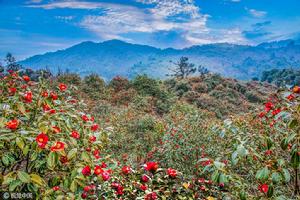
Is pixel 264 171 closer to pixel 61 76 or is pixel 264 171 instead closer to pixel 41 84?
pixel 41 84

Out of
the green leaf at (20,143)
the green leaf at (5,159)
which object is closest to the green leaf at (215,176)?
the green leaf at (20,143)

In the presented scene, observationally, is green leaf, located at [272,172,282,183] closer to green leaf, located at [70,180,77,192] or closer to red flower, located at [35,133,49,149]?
green leaf, located at [70,180,77,192]

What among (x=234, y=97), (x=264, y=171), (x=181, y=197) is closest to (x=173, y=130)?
(x=181, y=197)

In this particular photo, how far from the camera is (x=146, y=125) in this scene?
12.0 meters

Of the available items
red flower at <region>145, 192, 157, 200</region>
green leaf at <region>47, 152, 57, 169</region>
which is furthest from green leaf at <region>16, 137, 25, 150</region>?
red flower at <region>145, 192, 157, 200</region>

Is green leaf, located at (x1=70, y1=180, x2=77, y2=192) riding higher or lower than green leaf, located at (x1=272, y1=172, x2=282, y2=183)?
lower

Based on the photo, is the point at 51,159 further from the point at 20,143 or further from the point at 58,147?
the point at 20,143

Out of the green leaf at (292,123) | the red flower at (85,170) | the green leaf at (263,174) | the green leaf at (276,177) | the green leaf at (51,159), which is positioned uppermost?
the green leaf at (292,123)

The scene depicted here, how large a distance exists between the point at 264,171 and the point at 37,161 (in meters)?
1.98

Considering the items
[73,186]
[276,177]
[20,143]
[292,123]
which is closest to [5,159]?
[20,143]

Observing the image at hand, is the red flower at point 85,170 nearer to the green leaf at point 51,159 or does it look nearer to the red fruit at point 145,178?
the green leaf at point 51,159

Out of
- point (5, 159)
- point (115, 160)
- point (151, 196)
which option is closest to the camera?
point (5, 159)

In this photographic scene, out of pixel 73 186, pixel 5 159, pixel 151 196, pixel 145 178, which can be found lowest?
pixel 151 196

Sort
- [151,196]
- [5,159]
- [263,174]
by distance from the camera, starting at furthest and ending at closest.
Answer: [151,196] < [5,159] < [263,174]
